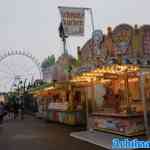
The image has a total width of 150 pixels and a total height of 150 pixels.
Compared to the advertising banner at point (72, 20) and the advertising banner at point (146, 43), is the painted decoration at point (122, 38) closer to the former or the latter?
the advertising banner at point (146, 43)

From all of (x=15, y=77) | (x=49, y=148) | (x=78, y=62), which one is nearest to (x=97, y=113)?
(x=78, y=62)

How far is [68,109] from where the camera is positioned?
48.6 feet

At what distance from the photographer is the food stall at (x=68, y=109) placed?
14.3 metres

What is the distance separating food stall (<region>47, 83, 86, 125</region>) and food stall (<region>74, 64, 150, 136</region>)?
1330 millimetres

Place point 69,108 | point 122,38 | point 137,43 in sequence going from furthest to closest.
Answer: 1. point 69,108
2. point 122,38
3. point 137,43

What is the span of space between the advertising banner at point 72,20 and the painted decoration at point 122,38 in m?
2.35

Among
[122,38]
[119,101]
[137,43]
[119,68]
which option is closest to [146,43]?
[137,43]

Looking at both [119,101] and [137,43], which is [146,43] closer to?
[137,43]

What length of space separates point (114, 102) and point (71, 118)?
312cm

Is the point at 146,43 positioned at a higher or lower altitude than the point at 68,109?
higher

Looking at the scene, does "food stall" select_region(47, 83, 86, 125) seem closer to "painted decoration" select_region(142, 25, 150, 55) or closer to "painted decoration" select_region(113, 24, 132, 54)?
"painted decoration" select_region(113, 24, 132, 54)

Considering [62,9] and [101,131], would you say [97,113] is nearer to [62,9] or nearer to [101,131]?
[101,131]

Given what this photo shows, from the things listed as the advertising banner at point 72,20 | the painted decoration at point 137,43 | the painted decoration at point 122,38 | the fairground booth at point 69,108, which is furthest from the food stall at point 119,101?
the advertising banner at point 72,20

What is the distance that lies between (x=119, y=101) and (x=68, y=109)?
378 centimetres
